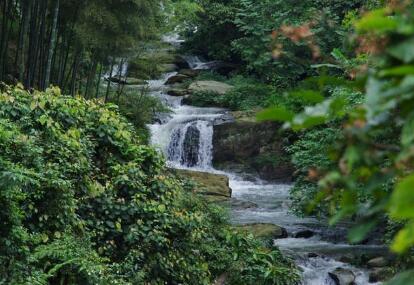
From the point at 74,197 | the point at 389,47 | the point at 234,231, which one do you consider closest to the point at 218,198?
the point at 234,231

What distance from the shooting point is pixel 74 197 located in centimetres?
606

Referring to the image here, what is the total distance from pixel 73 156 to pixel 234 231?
2500mm

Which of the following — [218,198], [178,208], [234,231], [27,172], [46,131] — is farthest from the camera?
[218,198]

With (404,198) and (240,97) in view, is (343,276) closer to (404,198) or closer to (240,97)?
(404,198)

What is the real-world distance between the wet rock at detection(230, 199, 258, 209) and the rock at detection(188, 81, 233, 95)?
767 cm

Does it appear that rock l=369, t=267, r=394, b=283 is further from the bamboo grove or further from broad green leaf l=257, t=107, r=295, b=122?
broad green leaf l=257, t=107, r=295, b=122

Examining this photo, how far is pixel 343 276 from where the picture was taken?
9047mm

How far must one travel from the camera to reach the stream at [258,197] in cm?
965

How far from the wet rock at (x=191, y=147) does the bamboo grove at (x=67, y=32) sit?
122 inches

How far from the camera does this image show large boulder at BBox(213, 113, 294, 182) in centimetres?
1655

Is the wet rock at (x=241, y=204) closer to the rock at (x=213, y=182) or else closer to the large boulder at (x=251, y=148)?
the rock at (x=213, y=182)

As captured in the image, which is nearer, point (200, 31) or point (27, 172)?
point (27, 172)

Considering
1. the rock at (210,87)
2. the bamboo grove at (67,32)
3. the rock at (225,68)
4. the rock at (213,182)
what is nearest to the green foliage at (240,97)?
the rock at (210,87)

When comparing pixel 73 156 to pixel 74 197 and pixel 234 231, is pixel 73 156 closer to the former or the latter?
pixel 74 197
